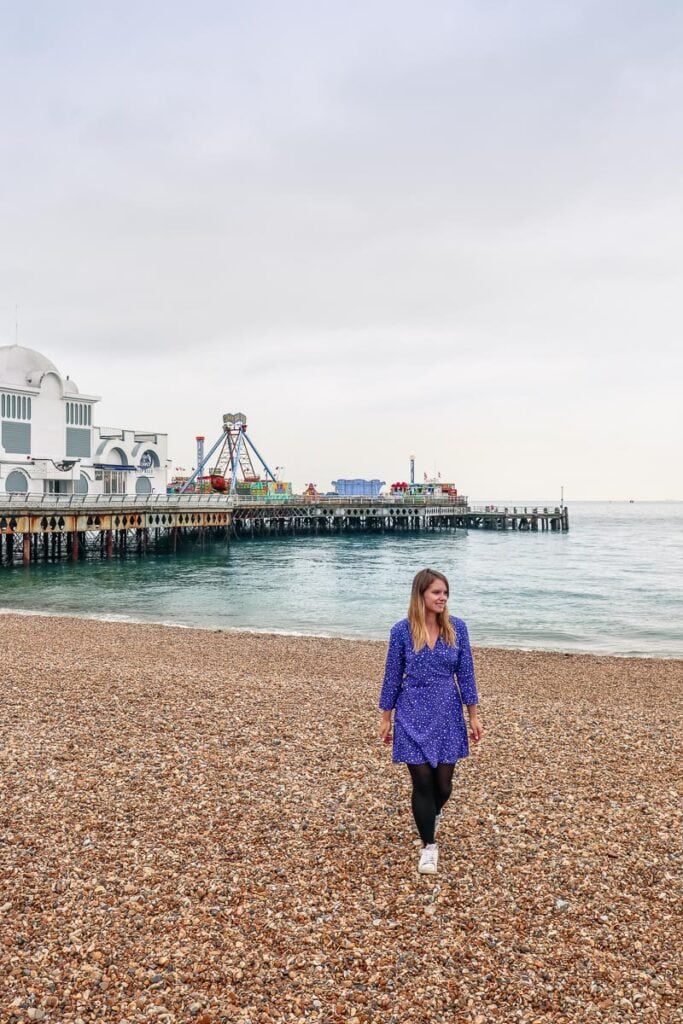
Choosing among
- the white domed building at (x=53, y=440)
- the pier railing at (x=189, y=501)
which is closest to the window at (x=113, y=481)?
the white domed building at (x=53, y=440)

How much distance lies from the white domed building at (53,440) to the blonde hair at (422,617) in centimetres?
4420

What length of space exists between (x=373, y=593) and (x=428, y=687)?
24440mm

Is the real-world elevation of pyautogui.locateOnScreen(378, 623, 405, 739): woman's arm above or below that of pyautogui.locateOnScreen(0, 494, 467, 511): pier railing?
below

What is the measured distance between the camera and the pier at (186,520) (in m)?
38.8

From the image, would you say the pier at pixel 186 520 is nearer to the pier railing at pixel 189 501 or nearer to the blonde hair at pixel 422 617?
the pier railing at pixel 189 501

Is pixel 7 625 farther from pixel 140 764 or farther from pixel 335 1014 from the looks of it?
pixel 335 1014

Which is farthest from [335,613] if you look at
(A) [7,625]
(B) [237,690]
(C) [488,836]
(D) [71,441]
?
(D) [71,441]

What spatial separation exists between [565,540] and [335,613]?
46.7 metres

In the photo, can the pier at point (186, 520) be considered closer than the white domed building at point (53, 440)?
Yes

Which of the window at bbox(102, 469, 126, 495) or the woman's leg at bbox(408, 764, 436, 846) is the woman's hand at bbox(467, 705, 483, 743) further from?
the window at bbox(102, 469, 126, 495)

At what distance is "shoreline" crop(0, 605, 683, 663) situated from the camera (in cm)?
1647

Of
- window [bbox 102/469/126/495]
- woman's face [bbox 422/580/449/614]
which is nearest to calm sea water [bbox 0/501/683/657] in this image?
window [bbox 102/469/126/495]

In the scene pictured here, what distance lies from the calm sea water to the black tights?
1400cm

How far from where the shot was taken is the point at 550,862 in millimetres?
4977
